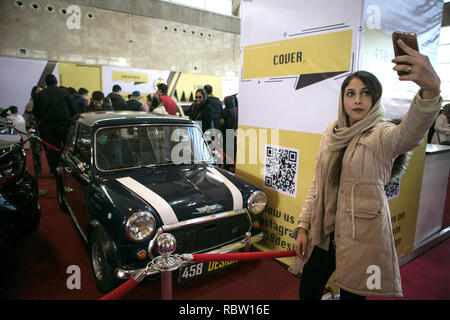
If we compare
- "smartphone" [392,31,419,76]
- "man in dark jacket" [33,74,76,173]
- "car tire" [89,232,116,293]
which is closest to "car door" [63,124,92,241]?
"car tire" [89,232,116,293]

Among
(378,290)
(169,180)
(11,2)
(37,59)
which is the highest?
(11,2)

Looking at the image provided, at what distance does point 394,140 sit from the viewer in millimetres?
1255

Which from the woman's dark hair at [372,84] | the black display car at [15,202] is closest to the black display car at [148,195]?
the black display car at [15,202]

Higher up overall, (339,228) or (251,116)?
(251,116)

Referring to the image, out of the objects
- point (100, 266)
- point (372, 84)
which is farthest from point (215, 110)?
point (372, 84)

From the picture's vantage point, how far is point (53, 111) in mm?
5457

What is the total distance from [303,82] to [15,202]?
272 centimetres

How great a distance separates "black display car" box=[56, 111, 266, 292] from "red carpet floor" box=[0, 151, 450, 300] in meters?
0.34

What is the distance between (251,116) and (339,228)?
6.73 feet

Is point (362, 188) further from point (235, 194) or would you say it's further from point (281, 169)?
point (281, 169)

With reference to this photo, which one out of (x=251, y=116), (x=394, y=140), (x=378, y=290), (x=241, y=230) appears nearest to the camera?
(x=394, y=140)

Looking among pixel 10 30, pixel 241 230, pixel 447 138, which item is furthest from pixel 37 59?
pixel 447 138
